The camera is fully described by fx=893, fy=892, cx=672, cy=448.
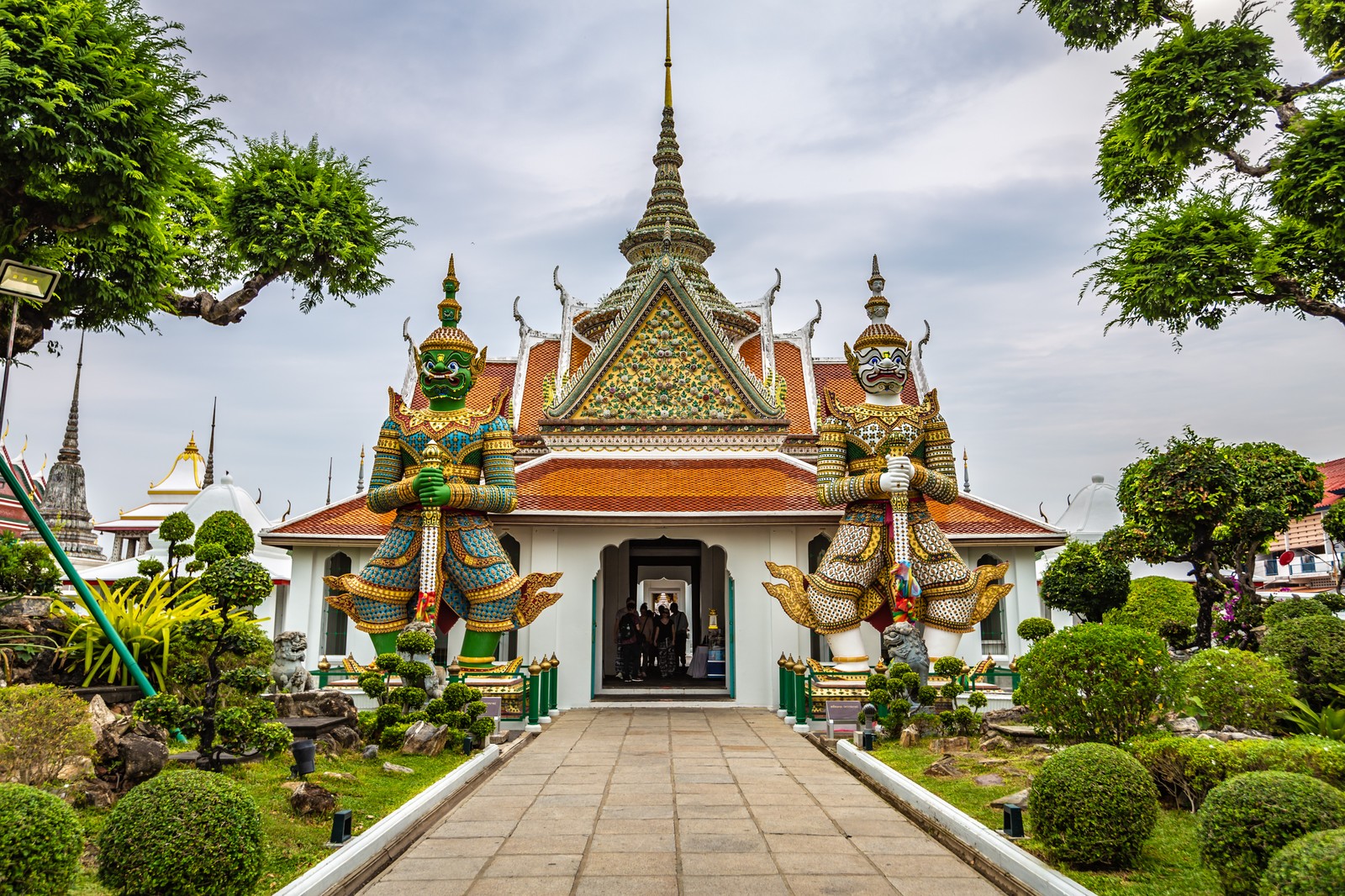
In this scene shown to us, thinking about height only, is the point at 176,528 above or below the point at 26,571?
above

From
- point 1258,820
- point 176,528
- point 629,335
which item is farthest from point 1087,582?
point 176,528

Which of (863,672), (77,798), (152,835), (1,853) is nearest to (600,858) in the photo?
(152,835)

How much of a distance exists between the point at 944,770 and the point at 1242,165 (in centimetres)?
600

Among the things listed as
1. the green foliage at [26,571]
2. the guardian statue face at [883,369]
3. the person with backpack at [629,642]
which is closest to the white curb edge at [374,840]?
the green foliage at [26,571]

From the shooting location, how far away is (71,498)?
24.8 metres

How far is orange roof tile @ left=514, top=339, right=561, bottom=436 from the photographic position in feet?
53.4

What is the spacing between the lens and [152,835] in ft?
12.1

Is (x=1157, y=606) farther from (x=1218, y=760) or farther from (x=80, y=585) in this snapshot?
(x=80, y=585)

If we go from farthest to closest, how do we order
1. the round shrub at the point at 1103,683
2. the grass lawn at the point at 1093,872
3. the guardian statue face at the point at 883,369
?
the guardian statue face at the point at 883,369, the round shrub at the point at 1103,683, the grass lawn at the point at 1093,872

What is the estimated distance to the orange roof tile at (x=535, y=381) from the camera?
1627 centimetres

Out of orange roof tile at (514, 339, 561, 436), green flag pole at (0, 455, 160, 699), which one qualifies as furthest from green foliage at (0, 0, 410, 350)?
orange roof tile at (514, 339, 561, 436)

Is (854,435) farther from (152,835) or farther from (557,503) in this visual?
(152,835)

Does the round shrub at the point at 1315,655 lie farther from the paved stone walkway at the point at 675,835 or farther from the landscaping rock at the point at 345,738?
the landscaping rock at the point at 345,738

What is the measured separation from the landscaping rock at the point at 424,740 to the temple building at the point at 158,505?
2201 centimetres
